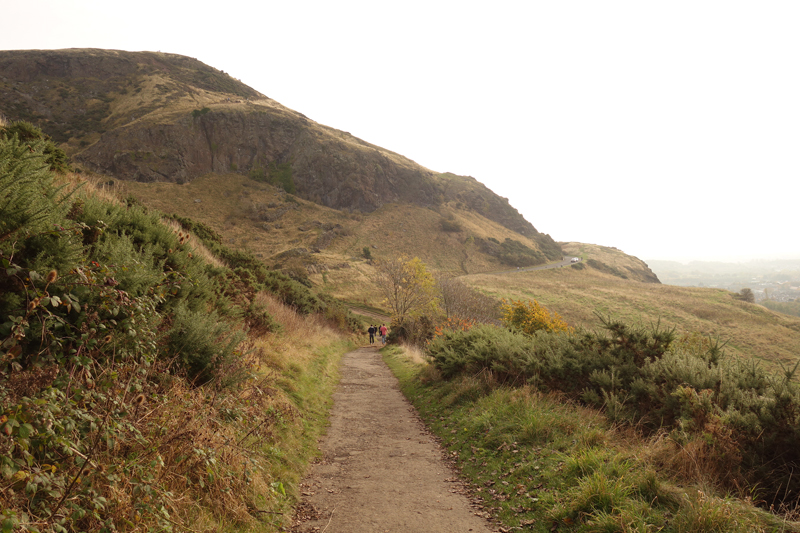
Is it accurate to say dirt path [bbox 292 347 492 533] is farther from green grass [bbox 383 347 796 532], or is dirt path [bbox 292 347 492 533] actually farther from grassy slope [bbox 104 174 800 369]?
grassy slope [bbox 104 174 800 369]

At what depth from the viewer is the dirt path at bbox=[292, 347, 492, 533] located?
15.0 ft

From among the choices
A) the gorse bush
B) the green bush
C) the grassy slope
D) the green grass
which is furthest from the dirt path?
the grassy slope

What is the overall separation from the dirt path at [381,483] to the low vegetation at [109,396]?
481 millimetres

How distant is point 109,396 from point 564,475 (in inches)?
217

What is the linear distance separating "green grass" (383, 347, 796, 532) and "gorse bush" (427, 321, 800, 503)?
2.40 ft

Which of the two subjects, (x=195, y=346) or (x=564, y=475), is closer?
(x=564, y=475)

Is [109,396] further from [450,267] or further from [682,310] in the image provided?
[450,267]

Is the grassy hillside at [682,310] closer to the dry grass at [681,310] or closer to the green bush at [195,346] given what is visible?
the dry grass at [681,310]

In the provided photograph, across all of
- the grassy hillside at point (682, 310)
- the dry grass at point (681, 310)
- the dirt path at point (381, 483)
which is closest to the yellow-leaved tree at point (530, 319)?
the dirt path at point (381, 483)

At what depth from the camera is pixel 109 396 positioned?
3.21 meters

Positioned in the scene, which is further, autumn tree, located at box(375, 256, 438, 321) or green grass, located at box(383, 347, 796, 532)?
autumn tree, located at box(375, 256, 438, 321)

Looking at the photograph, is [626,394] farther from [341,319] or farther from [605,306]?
[605,306]

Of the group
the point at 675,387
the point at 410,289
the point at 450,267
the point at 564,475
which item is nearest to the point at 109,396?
the point at 564,475

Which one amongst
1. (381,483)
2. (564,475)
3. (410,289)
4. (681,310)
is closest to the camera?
(564,475)
